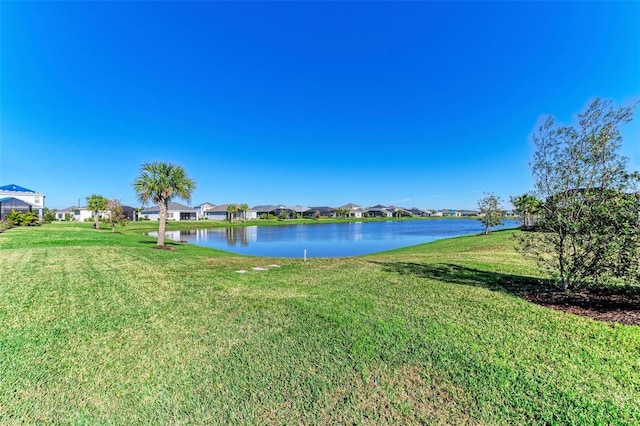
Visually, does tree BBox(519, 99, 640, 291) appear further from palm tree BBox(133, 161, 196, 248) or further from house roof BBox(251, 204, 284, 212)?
house roof BBox(251, 204, 284, 212)

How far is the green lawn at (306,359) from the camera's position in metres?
3.03

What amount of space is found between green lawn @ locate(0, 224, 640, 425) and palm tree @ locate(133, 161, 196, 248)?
11.6 meters

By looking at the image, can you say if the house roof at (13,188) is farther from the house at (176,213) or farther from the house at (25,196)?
the house at (176,213)

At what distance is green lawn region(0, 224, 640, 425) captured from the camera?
3025mm

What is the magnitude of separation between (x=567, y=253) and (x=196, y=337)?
27.3 ft

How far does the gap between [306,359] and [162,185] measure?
Answer: 17496 millimetres

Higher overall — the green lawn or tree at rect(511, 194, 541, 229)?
tree at rect(511, 194, 541, 229)

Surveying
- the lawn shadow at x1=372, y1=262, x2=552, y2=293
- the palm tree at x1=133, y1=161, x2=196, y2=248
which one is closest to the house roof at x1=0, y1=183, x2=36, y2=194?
the palm tree at x1=133, y1=161, x2=196, y2=248

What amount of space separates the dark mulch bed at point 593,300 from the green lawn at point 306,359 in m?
0.52

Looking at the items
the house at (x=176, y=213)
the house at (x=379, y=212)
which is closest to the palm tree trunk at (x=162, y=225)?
the house at (x=176, y=213)

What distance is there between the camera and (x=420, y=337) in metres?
4.49

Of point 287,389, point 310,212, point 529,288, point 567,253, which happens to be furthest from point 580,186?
point 310,212

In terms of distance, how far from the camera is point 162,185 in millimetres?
18000

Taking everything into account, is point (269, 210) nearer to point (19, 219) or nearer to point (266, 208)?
point (266, 208)
